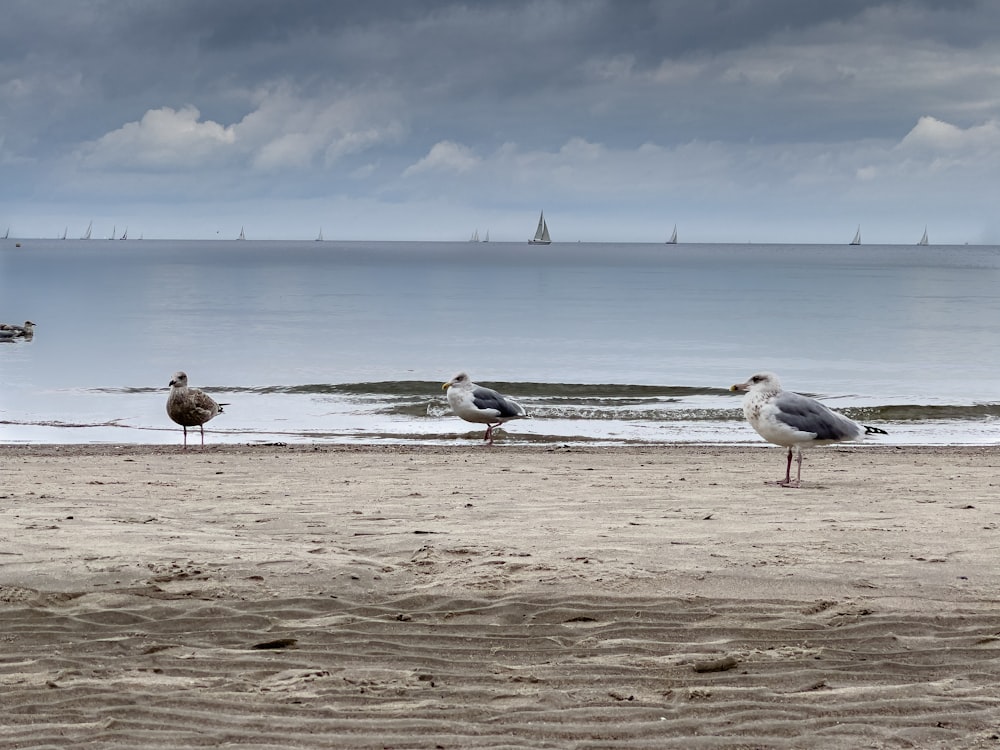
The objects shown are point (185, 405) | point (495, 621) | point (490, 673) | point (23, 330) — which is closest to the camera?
point (490, 673)

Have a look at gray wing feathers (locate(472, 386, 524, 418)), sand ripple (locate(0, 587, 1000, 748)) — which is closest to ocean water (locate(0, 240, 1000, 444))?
gray wing feathers (locate(472, 386, 524, 418))

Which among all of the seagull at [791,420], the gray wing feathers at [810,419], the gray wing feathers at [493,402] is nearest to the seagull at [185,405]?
the gray wing feathers at [493,402]

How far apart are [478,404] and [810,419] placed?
7.02 metres

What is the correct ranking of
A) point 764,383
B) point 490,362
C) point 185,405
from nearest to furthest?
point 764,383, point 185,405, point 490,362

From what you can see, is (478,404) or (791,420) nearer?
(791,420)

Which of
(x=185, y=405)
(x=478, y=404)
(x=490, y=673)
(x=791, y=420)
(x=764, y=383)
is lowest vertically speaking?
(x=490, y=673)

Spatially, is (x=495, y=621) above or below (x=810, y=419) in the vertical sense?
below

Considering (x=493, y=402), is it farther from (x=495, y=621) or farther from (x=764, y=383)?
(x=495, y=621)

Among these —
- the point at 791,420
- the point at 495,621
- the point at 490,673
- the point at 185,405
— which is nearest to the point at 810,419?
Answer: the point at 791,420

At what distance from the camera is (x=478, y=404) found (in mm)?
17562

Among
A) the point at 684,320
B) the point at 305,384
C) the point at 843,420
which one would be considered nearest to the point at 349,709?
the point at 843,420

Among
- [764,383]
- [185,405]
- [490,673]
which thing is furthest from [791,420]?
[185,405]

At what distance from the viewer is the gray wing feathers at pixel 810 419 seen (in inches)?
449

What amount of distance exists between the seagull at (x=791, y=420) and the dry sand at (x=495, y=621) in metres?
1.45
